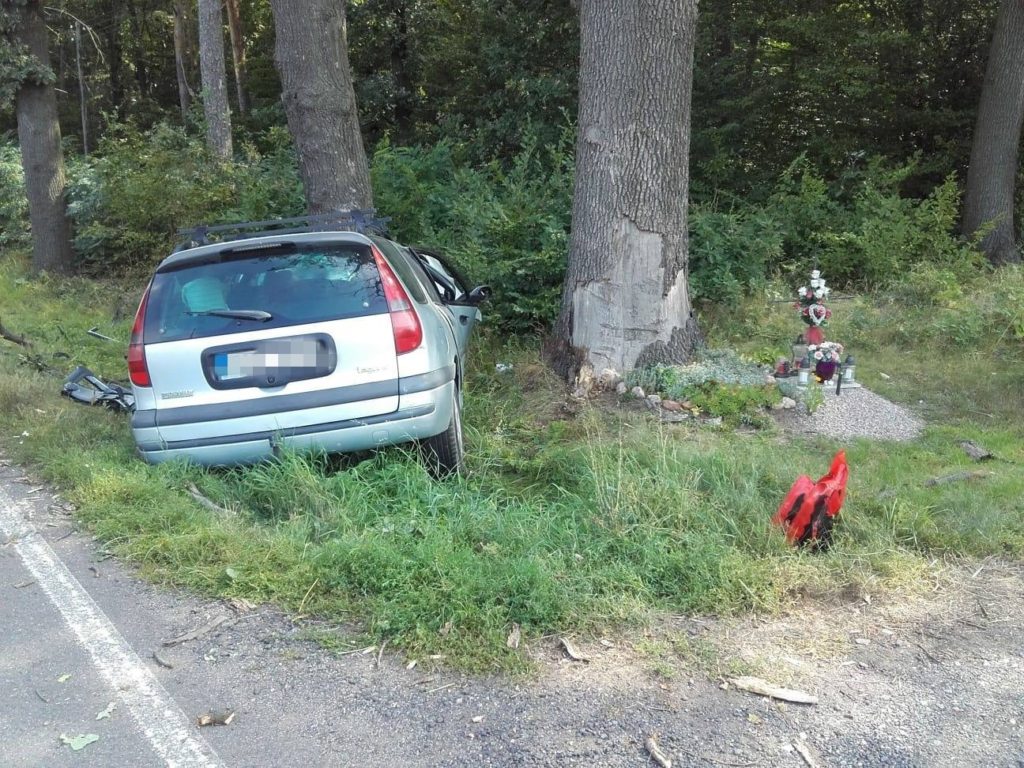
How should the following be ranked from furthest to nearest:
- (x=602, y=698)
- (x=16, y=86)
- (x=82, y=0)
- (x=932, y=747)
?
1. (x=82, y=0)
2. (x=16, y=86)
3. (x=602, y=698)
4. (x=932, y=747)

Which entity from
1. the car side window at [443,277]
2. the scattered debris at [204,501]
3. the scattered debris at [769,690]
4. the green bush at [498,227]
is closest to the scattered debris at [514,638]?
the scattered debris at [769,690]

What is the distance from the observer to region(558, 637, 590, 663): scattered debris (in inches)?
143

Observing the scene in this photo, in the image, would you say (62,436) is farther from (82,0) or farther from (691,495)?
(82,0)

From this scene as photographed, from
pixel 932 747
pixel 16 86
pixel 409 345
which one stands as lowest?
pixel 932 747

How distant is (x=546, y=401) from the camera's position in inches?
281

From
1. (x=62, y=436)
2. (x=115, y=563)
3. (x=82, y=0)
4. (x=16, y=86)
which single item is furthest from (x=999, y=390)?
(x=82, y=0)

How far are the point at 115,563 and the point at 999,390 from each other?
22.1 feet

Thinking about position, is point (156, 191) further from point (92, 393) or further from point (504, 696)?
point (504, 696)

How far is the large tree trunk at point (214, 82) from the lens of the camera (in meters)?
16.3

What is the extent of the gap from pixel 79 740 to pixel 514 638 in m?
1.69

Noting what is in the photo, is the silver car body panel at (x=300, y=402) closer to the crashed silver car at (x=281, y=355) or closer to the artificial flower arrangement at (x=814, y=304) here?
the crashed silver car at (x=281, y=355)

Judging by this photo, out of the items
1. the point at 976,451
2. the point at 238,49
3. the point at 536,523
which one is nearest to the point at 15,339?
the point at 536,523

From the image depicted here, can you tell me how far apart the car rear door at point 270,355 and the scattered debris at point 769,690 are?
2557 millimetres

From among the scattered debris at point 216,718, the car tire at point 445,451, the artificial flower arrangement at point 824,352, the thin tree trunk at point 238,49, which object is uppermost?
the thin tree trunk at point 238,49
